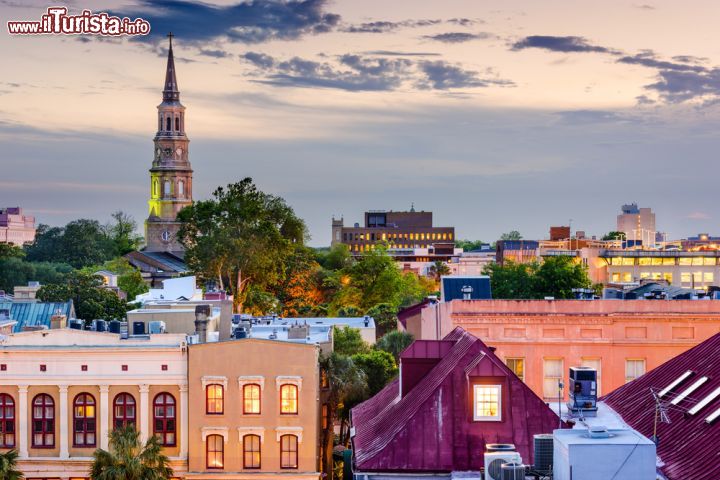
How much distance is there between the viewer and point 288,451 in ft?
151

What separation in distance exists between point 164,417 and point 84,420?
3472mm

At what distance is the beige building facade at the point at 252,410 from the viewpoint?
45.7m

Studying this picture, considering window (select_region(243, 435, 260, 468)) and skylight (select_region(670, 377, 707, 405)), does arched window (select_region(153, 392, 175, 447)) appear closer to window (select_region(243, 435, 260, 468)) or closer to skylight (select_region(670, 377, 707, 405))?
window (select_region(243, 435, 260, 468))

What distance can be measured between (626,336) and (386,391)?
40.9ft

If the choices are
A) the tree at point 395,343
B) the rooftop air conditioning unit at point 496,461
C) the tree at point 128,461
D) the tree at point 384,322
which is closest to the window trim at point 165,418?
the tree at point 128,461

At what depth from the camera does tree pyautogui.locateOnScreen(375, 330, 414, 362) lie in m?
67.2

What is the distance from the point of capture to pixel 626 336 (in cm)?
4447

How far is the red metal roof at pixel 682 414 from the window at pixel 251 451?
18381mm

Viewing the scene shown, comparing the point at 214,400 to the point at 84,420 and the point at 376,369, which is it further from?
the point at 376,369

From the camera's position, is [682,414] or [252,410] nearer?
[682,414]

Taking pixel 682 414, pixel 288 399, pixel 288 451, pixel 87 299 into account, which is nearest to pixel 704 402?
pixel 682 414

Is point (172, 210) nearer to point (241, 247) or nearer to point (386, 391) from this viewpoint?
point (241, 247)

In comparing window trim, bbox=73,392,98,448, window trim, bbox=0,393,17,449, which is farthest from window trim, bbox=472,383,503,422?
window trim, bbox=0,393,17,449

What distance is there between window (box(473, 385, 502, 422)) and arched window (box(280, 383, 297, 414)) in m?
18.5
